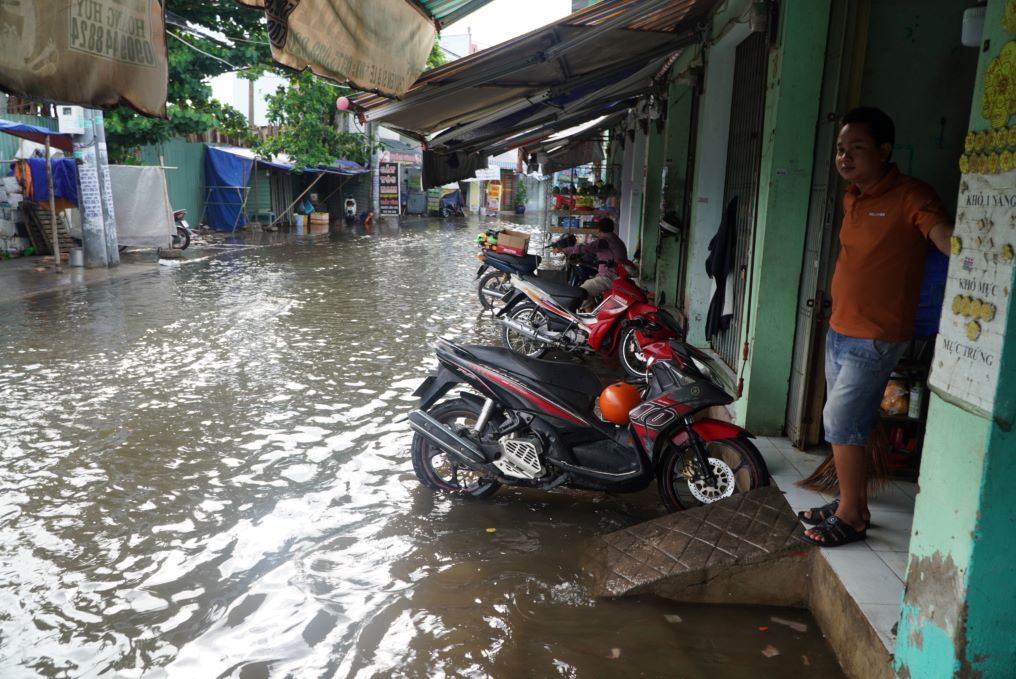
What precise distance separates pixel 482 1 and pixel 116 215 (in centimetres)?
1349

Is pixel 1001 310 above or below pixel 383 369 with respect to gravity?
above

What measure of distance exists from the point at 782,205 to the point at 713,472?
1.73 m

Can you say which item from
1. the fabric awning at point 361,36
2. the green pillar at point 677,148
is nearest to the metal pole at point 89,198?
the green pillar at point 677,148

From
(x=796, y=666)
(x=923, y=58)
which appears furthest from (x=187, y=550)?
(x=923, y=58)

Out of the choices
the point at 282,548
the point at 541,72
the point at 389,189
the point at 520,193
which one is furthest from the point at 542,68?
the point at 520,193

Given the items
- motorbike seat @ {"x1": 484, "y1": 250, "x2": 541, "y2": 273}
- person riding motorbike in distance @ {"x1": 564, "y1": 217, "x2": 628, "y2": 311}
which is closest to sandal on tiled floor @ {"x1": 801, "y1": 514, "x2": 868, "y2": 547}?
person riding motorbike in distance @ {"x1": 564, "y1": 217, "x2": 628, "y2": 311}

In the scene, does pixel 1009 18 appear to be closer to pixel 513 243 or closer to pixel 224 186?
pixel 513 243

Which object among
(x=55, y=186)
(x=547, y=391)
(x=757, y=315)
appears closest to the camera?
(x=547, y=391)

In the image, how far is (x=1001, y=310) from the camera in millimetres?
1982

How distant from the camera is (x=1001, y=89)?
2051mm

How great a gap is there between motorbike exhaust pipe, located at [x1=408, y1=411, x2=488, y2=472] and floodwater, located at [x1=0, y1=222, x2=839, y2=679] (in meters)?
0.31

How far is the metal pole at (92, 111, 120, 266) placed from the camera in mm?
13773

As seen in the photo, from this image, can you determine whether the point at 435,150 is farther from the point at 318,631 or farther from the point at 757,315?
the point at 318,631

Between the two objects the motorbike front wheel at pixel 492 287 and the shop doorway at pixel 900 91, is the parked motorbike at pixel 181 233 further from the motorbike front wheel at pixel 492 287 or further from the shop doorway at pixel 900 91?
the shop doorway at pixel 900 91
